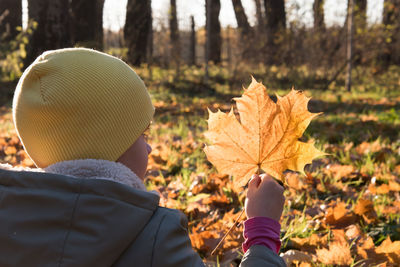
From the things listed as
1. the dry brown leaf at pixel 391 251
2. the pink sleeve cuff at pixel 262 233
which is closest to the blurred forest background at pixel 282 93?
the dry brown leaf at pixel 391 251

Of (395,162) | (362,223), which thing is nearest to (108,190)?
(362,223)

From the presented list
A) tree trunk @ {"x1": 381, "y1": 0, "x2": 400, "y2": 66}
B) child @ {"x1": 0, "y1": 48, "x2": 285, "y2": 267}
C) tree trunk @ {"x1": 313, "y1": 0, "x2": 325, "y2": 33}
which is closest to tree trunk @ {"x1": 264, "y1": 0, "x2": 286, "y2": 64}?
tree trunk @ {"x1": 313, "y1": 0, "x2": 325, "y2": 33}

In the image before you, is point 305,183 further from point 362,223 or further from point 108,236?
point 108,236

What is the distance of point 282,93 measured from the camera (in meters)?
8.95

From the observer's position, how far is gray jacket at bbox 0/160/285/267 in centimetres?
94

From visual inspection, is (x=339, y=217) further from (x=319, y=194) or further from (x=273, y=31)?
(x=273, y=31)

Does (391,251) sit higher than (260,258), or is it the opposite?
(260,258)

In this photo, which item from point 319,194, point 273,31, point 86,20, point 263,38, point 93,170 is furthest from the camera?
point 273,31

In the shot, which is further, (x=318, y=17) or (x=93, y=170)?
(x=318, y=17)

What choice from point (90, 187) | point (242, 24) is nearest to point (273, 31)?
point (242, 24)

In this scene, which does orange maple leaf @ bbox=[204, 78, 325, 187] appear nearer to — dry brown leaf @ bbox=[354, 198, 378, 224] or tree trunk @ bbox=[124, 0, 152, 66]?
dry brown leaf @ bbox=[354, 198, 378, 224]

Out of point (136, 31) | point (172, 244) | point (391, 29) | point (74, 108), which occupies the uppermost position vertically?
point (136, 31)

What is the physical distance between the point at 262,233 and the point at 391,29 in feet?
34.0

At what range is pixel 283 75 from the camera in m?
10.7
